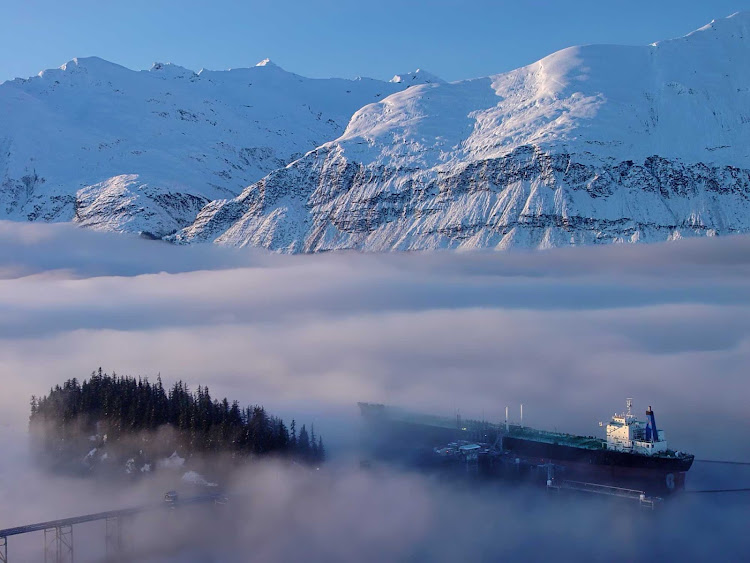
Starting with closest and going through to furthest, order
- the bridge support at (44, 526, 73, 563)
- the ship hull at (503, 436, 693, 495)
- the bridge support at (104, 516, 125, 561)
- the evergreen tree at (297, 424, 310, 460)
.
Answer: the bridge support at (44, 526, 73, 563) < the bridge support at (104, 516, 125, 561) < the ship hull at (503, 436, 693, 495) < the evergreen tree at (297, 424, 310, 460)

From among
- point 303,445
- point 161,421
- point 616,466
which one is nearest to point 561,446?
point 616,466

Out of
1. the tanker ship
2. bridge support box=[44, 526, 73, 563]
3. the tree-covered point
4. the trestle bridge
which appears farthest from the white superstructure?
bridge support box=[44, 526, 73, 563]

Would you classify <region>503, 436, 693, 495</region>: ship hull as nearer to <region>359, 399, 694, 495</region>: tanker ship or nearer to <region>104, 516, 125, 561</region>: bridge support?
<region>359, 399, 694, 495</region>: tanker ship

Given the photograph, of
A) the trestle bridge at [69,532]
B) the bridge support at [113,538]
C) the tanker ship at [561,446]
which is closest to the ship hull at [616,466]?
the tanker ship at [561,446]

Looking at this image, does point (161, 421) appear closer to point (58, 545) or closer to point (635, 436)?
point (58, 545)

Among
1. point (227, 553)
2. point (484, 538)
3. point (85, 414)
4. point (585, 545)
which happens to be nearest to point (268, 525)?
point (227, 553)

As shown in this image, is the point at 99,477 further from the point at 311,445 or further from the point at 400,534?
the point at 400,534
